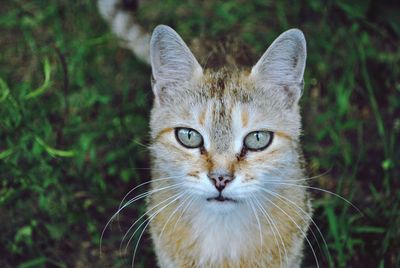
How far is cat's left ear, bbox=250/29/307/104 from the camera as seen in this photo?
2406 mm

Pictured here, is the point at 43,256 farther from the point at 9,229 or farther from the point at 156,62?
the point at 156,62

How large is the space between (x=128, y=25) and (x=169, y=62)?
4.15ft

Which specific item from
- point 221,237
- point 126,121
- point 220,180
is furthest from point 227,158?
point 126,121

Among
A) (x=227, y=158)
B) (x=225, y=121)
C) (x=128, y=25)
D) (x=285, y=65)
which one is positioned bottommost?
(x=227, y=158)

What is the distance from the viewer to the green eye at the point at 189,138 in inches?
93.5

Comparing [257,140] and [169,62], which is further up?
[169,62]

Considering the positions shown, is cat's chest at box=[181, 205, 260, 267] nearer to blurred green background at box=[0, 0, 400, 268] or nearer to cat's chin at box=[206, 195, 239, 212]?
cat's chin at box=[206, 195, 239, 212]

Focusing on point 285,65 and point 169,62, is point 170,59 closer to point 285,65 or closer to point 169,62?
point 169,62

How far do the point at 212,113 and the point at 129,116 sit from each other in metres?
1.44

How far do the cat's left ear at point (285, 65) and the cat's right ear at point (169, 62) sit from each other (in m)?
0.29

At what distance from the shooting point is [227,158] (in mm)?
2283

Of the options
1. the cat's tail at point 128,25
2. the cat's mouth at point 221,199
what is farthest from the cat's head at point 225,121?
the cat's tail at point 128,25

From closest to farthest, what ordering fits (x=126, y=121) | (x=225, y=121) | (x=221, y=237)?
(x=225, y=121) < (x=221, y=237) < (x=126, y=121)

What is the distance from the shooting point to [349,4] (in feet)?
13.0
